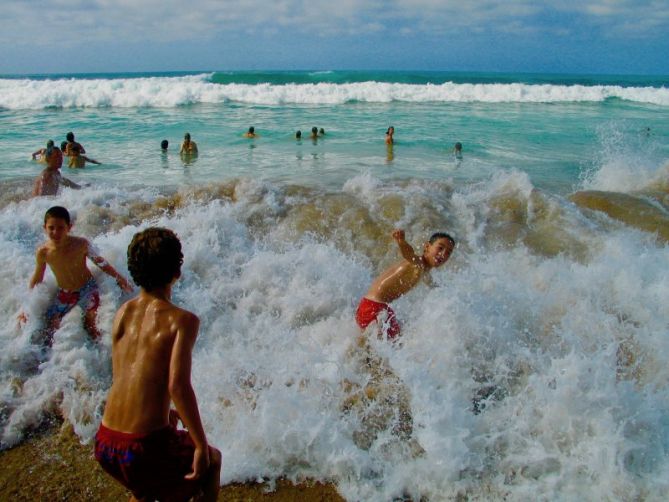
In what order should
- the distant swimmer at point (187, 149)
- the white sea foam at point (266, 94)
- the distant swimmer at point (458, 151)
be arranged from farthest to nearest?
1. the white sea foam at point (266, 94)
2. the distant swimmer at point (458, 151)
3. the distant swimmer at point (187, 149)

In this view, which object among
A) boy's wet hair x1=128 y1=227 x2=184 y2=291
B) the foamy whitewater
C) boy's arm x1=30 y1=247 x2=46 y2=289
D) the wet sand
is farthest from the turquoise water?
boy's wet hair x1=128 y1=227 x2=184 y2=291

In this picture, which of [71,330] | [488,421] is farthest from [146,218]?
[488,421]

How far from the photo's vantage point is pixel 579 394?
3.80m

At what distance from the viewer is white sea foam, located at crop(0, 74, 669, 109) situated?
26.0 metres

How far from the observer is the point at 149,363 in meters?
2.18

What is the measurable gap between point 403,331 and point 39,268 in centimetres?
330

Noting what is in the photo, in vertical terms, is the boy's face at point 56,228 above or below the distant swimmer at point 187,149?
below

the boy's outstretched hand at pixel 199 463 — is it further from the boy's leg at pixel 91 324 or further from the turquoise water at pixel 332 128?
the turquoise water at pixel 332 128

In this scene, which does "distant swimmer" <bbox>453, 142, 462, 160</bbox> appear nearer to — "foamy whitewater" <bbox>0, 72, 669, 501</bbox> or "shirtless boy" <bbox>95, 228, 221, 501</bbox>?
"foamy whitewater" <bbox>0, 72, 669, 501</bbox>

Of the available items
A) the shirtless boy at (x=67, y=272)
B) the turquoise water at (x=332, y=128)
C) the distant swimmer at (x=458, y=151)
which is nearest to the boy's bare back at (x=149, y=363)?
the shirtless boy at (x=67, y=272)

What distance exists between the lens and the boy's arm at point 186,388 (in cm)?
209

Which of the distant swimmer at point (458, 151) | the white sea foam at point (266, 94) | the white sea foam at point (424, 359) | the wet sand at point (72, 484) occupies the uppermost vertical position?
the white sea foam at point (266, 94)

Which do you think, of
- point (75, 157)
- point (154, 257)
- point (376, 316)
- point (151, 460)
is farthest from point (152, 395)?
point (75, 157)

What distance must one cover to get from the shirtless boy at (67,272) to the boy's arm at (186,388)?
9.02 ft
